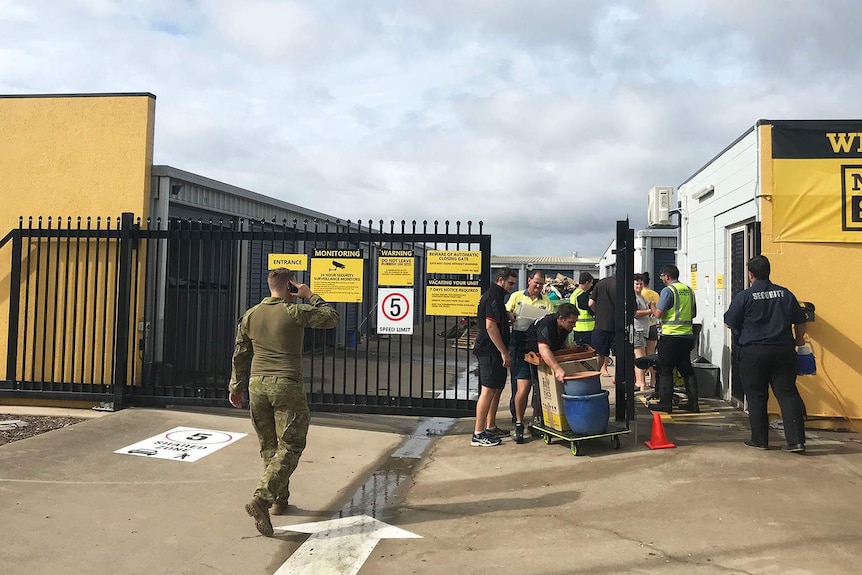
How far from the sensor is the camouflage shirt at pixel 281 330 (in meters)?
4.40

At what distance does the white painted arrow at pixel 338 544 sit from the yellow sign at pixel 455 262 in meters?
3.15

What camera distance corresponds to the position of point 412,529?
14.2 ft

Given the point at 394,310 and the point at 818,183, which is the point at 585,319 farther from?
the point at 394,310

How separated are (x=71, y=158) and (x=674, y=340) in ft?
27.1

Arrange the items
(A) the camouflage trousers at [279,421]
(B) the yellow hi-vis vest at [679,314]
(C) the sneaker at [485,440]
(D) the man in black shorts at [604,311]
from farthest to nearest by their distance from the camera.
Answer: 1. (D) the man in black shorts at [604,311]
2. (B) the yellow hi-vis vest at [679,314]
3. (C) the sneaker at [485,440]
4. (A) the camouflage trousers at [279,421]

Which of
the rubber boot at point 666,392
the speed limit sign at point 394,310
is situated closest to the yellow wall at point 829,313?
the rubber boot at point 666,392

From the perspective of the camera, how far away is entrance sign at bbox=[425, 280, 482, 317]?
7070 millimetres

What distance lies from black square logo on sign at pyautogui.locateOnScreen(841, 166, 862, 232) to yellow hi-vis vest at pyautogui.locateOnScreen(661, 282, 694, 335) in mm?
1844

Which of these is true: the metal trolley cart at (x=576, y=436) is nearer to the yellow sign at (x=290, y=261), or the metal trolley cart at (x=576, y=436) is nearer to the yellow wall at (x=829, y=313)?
the yellow wall at (x=829, y=313)

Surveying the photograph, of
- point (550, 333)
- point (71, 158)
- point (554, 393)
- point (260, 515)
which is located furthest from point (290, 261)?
A: point (260, 515)

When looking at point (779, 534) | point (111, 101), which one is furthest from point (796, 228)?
point (111, 101)

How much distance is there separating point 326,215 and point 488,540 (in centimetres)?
1116

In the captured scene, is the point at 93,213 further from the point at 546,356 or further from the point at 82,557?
the point at 546,356

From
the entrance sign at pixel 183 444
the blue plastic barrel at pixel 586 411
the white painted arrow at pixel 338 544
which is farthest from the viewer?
the entrance sign at pixel 183 444
